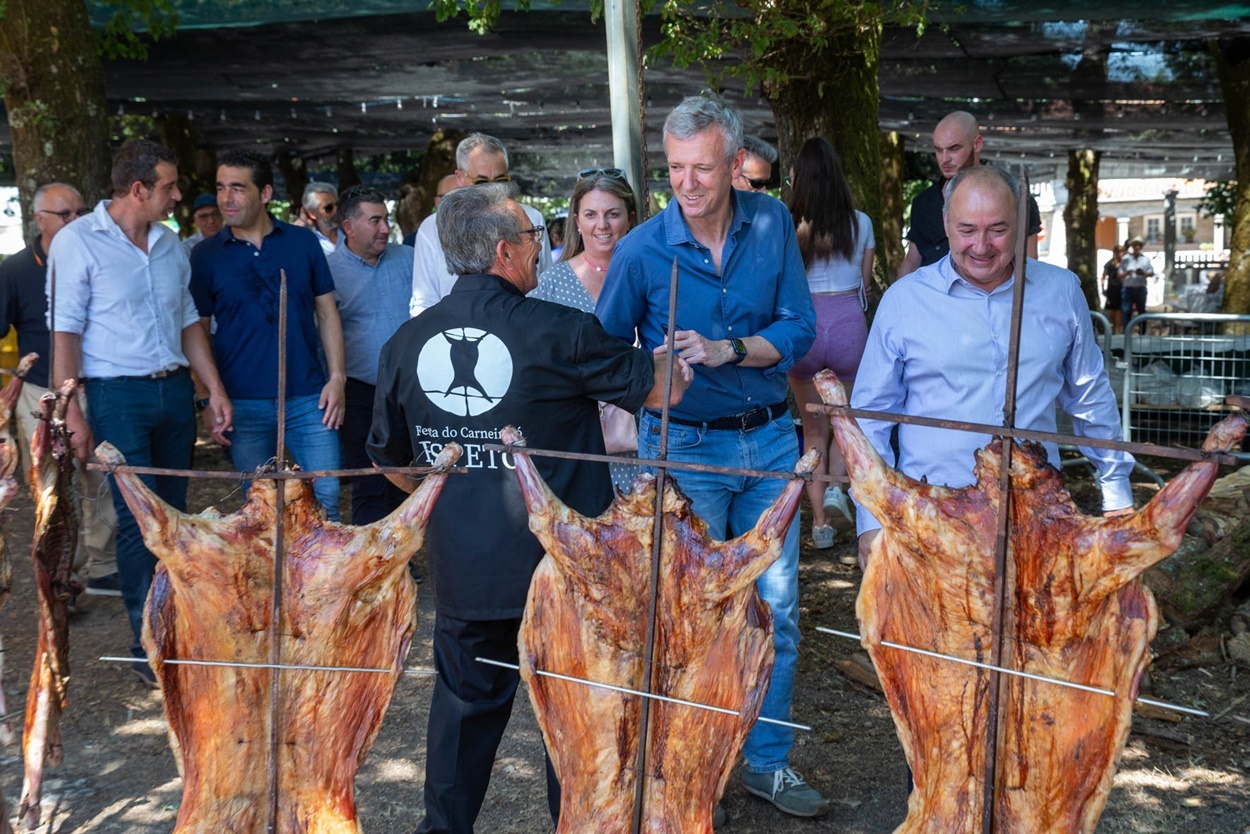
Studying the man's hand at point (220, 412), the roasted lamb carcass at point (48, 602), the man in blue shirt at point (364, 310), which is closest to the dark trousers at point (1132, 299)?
the man in blue shirt at point (364, 310)

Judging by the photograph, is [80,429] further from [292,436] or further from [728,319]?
[728,319]

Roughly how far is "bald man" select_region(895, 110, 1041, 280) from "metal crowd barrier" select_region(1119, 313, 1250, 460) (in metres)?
1.90

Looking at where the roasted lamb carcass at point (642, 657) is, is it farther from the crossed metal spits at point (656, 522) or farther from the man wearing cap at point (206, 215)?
the man wearing cap at point (206, 215)

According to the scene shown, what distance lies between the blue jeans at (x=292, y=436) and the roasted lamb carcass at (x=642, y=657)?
289cm

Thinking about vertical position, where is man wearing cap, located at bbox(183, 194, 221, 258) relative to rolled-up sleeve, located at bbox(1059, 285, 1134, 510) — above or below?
above

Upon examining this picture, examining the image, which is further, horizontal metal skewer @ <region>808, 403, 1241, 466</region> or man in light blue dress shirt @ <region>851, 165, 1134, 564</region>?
man in light blue dress shirt @ <region>851, 165, 1134, 564</region>

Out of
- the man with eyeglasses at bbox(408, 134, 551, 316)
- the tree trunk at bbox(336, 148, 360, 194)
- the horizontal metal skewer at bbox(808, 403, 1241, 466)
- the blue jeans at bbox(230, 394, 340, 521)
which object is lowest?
the blue jeans at bbox(230, 394, 340, 521)

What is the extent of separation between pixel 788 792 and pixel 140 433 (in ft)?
9.69

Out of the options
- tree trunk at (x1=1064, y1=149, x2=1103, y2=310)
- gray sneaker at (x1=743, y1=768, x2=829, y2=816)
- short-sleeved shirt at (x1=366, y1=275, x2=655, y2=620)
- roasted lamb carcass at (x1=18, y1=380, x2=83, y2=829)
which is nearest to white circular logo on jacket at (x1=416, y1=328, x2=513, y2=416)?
short-sleeved shirt at (x1=366, y1=275, x2=655, y2=620)

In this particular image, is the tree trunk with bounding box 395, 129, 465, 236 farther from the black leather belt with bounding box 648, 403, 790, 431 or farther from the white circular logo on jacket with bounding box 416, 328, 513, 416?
the white circular logo on jacket with bounding box 416, 328, 513, 416

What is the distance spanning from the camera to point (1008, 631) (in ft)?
8.38

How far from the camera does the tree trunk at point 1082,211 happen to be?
1733 centimetres

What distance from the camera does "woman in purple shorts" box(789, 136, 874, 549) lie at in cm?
561

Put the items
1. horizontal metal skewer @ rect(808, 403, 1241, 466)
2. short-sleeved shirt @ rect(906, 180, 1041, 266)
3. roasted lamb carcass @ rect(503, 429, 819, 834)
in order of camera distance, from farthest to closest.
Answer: short-sleeved shirt @ rect(906, 180, 1041, 266), roasted lamb carcass @ rect(503, 429, 819, 834), horizontal metal skewer @ rect(808, 403, 1241, 466)
